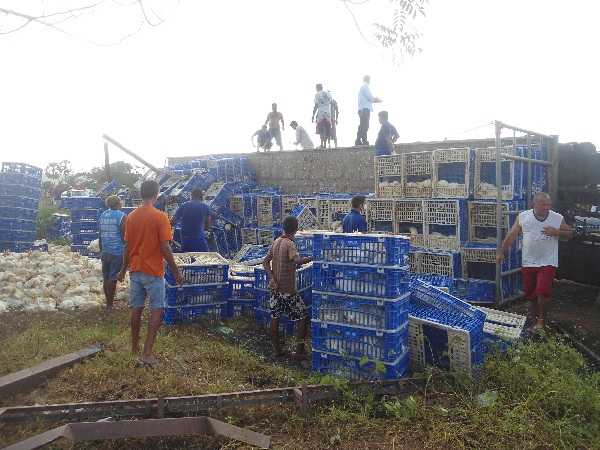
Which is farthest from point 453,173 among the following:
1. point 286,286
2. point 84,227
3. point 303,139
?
point 84,227

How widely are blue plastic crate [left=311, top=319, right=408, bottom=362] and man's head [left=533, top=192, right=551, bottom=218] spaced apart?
121 inches

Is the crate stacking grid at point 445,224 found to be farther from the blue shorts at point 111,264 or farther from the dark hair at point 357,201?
the blue shorts at point 111,264

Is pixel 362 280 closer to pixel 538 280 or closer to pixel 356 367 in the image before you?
pixel 356 367

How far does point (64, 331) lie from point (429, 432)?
5.05 meters

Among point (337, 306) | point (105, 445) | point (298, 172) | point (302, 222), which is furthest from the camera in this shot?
point (298, 172)

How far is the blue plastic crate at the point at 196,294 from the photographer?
6855 mm

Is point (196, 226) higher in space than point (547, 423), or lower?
higher

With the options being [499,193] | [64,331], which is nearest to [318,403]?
[64,331]

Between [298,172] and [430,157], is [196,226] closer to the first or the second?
[430,157]

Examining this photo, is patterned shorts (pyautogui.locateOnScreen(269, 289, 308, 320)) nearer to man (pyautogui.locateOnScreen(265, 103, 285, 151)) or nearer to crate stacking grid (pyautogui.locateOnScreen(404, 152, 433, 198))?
crate stacking grid (pyautogui.locateOnScreen(404, 152, 433, 198))

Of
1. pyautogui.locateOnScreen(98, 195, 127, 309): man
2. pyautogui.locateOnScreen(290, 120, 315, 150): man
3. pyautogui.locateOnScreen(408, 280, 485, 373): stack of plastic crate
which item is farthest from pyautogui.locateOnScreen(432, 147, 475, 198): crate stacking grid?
pyautogui.locateOnScreen(290, 120, 315, 150): man

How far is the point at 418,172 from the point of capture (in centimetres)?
928

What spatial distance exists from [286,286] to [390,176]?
4834 millimetres

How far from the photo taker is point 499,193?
8.03 metres
